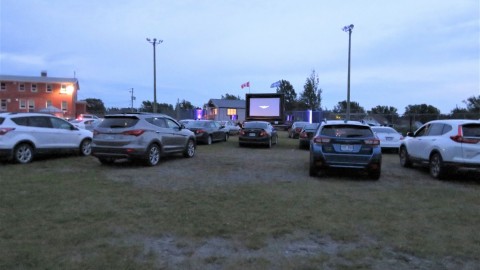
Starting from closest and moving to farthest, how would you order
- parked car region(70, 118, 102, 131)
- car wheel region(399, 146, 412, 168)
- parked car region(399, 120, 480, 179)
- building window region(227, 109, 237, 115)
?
parked car region(399, 120, 480, 179) → car wheel region(399, 146, 412, 168) → parked car region(70, 118, 102, 131) → building window region(227, 109, 237, 115)

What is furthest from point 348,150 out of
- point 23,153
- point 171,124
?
point 23,153

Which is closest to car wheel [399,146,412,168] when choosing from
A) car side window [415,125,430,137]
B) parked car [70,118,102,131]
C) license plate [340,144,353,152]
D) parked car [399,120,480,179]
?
car side window [415,125,430,137]

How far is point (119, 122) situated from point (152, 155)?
1.41 meters

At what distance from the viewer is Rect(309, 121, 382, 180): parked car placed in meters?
10.4

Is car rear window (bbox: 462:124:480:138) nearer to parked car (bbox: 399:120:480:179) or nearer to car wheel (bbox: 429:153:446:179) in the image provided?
parked car (bbox: 399:120:480:179)

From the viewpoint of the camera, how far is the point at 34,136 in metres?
13.5

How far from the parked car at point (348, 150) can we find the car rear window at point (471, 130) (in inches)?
86.7

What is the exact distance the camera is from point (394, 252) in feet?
17.2

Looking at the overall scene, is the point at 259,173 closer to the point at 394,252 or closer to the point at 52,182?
the point at 52,182

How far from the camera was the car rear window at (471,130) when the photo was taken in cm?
1050

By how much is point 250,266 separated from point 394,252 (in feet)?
6.11

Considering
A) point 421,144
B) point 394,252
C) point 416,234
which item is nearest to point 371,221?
point 416,234

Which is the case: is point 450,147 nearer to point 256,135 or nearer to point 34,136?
point 256,135

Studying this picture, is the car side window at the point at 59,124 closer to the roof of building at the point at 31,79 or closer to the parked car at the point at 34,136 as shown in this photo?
the parked car at the point at 34,136
